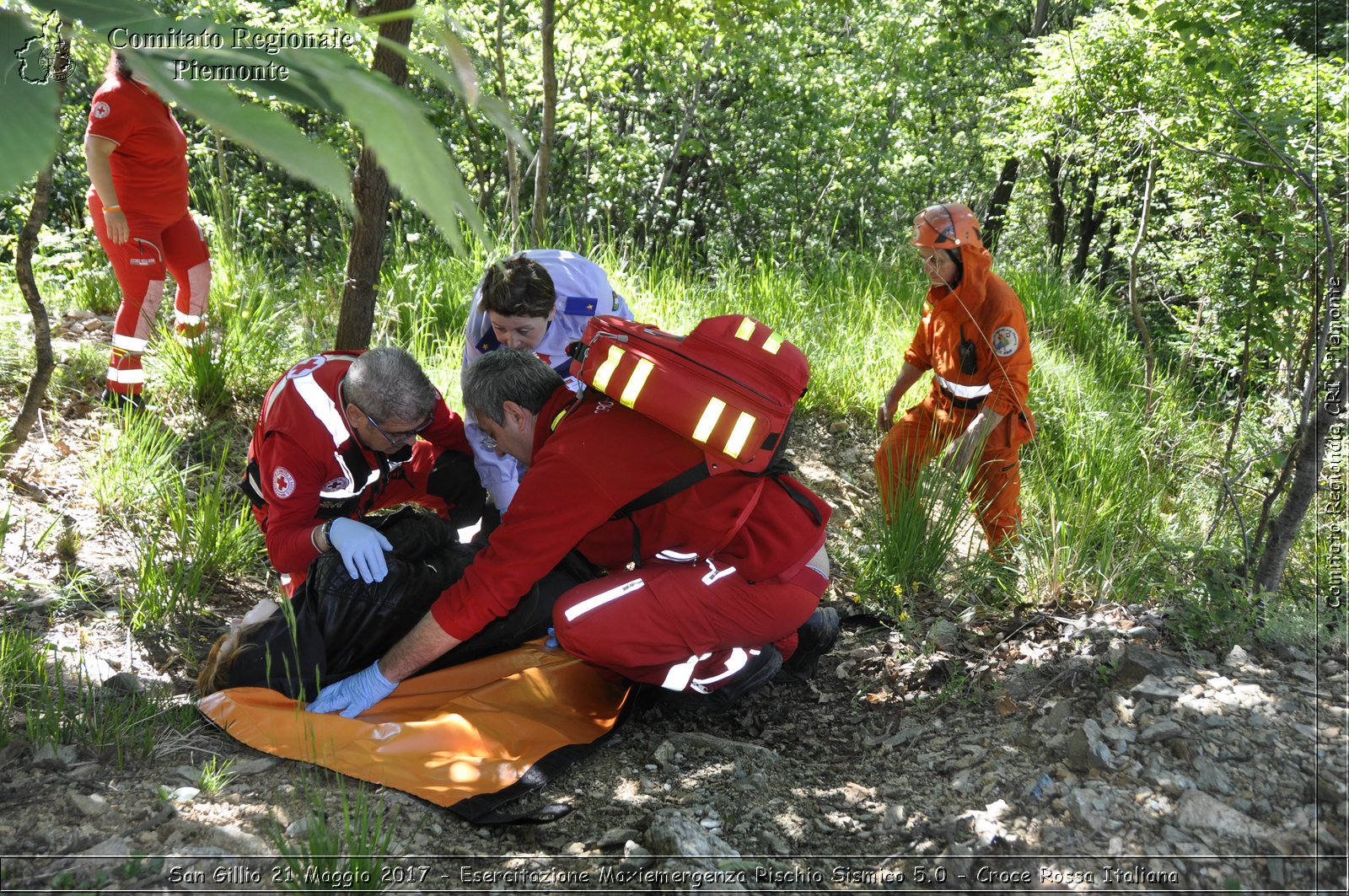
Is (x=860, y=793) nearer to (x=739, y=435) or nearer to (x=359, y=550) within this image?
(x=739, y=435)

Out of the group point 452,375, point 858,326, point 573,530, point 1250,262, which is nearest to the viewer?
point 573,530

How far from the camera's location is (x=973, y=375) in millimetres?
4020

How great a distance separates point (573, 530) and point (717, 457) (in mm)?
426

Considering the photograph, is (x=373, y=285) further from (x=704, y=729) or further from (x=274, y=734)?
(x=704, y=729)

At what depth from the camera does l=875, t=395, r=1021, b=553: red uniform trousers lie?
3889mm

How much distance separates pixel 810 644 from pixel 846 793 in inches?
28.9

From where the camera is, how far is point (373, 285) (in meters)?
3.84

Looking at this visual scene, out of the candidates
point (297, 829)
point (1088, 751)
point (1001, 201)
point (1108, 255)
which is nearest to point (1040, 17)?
point (1001, 201)

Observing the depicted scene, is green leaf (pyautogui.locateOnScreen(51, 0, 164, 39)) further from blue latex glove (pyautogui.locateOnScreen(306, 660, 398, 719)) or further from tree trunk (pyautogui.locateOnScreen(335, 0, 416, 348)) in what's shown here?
tree trunk (pyautogui.locateOnScreen(335, 0, 416, 348))

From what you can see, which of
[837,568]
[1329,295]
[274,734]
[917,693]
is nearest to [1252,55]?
[1329,295]

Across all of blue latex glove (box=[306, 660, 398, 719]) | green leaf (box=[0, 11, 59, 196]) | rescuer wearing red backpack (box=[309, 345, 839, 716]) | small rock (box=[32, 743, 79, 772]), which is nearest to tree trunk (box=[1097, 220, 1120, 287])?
rescuer wearing red backpack (box=[309, 345, 839, 716])

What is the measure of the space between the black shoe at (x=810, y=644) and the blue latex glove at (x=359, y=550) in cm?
136

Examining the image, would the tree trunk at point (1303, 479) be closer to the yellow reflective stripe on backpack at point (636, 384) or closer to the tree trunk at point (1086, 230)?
the yellow reflective stripe on backpack at point (636, 384)

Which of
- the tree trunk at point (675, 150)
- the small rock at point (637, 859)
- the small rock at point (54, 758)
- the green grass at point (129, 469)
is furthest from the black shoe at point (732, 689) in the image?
the tree trunk at point (675, 150)
